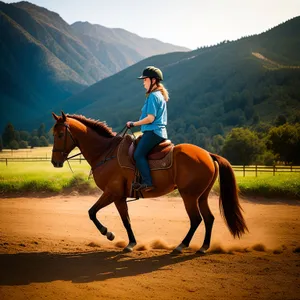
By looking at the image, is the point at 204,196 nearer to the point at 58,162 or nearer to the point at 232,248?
the point at 232,248

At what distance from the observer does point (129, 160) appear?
8.24 meters

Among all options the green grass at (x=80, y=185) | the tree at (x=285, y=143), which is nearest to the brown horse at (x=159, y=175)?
the green grass at (x=80, y=185)

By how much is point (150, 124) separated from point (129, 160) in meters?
1.01

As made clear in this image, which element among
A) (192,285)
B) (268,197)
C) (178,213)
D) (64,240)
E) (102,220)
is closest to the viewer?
(192,285)

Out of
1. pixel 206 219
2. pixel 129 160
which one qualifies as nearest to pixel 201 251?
pixel 206 219

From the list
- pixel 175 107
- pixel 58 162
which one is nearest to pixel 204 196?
pixel 58 162

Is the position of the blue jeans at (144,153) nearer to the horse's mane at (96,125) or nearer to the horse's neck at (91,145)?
the horse's neck at (91,145)

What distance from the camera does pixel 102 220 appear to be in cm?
1360

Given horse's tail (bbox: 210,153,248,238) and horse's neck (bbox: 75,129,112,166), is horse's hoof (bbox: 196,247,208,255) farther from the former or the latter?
horse's neck (bbox: 75,129,112,166)

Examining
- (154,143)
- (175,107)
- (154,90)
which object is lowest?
(154,143)

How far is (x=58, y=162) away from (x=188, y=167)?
10.4 feet

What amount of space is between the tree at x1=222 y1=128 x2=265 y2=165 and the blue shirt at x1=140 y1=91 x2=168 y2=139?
53660mm

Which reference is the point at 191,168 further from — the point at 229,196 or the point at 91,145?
the point at 91,145

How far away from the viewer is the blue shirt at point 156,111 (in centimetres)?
788
